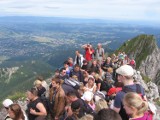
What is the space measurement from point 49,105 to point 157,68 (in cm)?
4062

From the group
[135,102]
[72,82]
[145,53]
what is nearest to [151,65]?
[145,53]

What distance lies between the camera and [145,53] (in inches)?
2034

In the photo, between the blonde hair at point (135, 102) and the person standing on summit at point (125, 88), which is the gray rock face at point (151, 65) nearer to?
the person standing on summit at point (125, 88)

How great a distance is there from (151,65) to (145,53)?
3.15 meters

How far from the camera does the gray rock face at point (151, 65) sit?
4801 cm

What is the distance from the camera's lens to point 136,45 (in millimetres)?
53094

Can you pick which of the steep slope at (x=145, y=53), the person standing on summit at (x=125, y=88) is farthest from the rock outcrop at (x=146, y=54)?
the person standing on summit at (x=125, y=88)

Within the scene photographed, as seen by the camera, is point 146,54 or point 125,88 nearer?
point 125,88

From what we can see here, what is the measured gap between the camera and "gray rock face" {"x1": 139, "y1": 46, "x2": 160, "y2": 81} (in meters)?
48.0

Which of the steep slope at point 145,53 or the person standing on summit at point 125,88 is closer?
the person standing on summit at point 125,88

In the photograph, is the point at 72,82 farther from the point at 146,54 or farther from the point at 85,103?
the point at 146,54

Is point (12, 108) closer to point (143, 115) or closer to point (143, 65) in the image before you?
point (143, 115)

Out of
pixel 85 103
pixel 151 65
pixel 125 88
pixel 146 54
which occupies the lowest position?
pixel 151 65

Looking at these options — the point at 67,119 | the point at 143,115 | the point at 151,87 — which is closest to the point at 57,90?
the point at 67,119
